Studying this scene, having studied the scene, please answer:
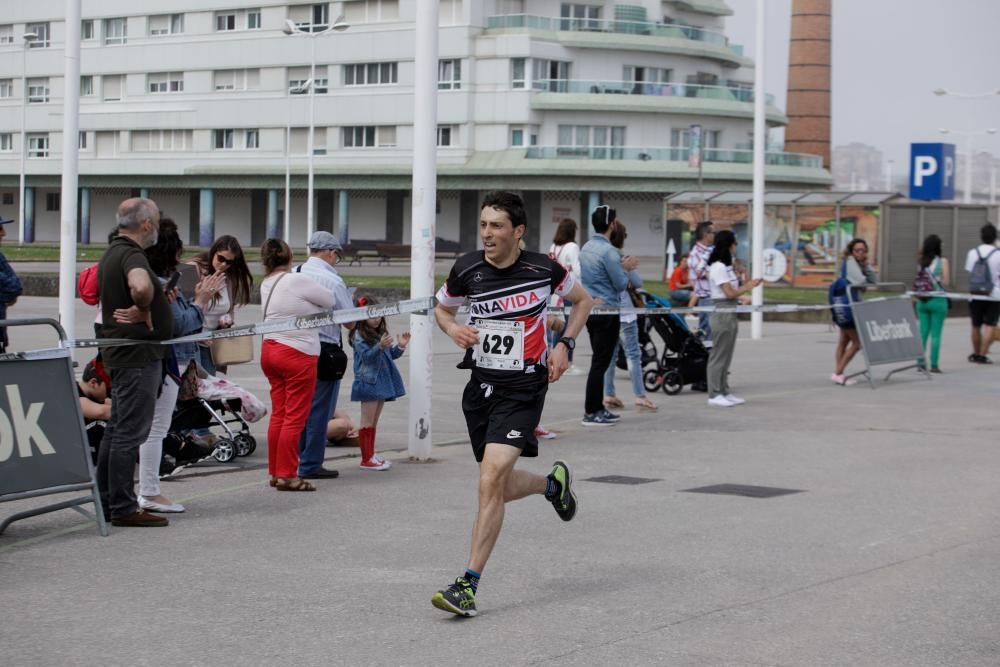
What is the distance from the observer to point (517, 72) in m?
73.2

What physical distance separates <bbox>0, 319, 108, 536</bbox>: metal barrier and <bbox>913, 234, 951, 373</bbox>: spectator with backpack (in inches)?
563

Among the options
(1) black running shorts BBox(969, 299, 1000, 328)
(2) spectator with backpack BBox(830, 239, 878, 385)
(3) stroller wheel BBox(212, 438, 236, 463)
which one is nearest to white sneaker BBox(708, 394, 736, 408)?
(2) spectator with backpack BBox(830, 239, 878, 385)

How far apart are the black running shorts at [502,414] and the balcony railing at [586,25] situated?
67284 millimetres

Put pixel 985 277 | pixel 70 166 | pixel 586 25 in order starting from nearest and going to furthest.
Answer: pixel 70 166
pixel 985 277
pixel 586 25

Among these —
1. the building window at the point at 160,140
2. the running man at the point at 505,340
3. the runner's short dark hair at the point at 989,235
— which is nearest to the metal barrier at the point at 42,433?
the running man at the point at 505,340

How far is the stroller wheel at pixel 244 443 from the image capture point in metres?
11.7

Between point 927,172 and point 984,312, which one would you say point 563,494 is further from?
point 927,172

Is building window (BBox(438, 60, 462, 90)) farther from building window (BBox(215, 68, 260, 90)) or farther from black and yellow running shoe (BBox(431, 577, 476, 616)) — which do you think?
black and yellow running shoe (BBox(431, 577, 476, 616))

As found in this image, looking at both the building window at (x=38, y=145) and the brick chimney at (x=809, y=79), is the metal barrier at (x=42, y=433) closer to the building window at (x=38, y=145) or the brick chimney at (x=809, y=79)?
the brick chimney at (x=809, y=79)

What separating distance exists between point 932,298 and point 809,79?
6564 centimetres

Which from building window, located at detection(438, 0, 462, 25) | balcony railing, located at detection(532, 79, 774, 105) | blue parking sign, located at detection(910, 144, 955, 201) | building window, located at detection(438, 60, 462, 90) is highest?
building window, located at detection(438, 0, 462, 25)

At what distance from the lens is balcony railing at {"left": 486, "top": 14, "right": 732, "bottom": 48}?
7300 centimetres

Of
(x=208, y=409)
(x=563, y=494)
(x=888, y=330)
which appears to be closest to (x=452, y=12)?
(x=888, y=330)

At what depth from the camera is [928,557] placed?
26.7ft
